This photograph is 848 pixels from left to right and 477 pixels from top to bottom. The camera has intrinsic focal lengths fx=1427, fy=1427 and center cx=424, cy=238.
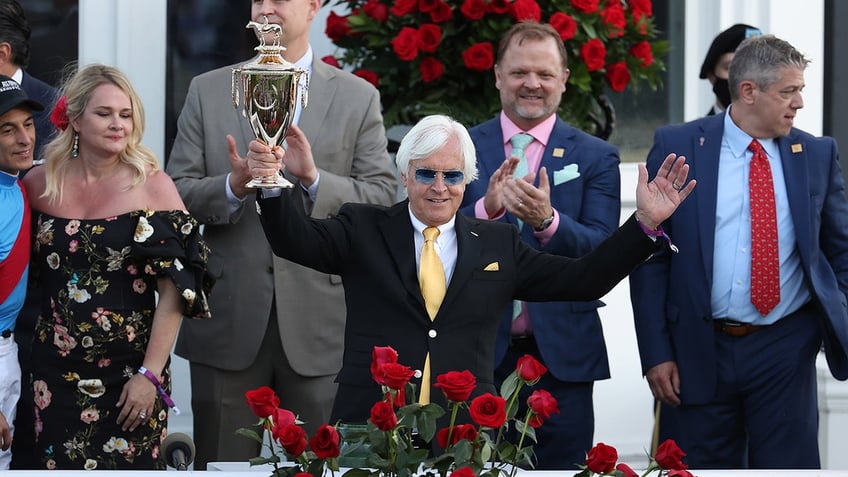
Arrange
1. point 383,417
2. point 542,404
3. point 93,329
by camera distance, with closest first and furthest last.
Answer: point 383,417, point 542,404, point 93,329

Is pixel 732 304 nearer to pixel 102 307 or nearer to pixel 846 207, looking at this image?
pixel 846 207

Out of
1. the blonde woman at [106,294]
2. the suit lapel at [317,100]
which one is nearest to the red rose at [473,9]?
the suit lapel at [317,100]

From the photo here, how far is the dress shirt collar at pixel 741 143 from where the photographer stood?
4871mm

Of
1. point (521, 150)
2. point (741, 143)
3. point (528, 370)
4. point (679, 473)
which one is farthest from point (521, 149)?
point (679, 473)

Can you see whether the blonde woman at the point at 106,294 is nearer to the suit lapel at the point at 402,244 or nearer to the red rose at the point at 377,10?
the suit lapel at the point at 402,244

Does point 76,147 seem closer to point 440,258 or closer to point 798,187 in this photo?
point 440,258

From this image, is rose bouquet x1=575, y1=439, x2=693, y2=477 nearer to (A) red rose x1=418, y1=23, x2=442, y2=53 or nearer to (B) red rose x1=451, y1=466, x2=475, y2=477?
(B) red rose x1=451, y1=466, x2=475, y2=477

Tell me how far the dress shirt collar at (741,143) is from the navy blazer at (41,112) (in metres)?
2.37

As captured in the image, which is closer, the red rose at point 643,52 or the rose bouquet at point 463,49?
the rose bouquet at point 463,49

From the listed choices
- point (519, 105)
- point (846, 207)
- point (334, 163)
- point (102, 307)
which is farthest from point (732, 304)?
point (102, 307)

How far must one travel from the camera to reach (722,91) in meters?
5.68

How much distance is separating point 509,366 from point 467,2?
1.53 metres

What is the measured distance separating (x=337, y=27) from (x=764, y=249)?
198 cm

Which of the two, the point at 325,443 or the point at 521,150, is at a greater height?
the point at 521,150
